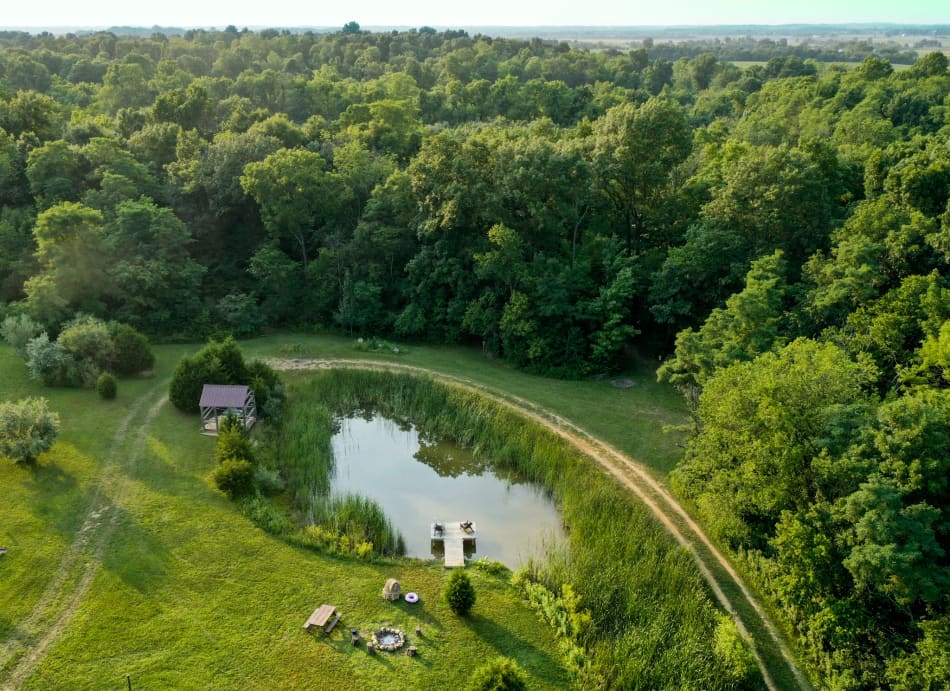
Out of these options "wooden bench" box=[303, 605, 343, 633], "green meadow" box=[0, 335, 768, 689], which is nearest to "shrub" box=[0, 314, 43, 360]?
"green meadow" box=[0, 335, 768, 689]

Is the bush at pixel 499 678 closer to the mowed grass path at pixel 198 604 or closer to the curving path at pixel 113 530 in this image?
the mowed grass path at pixel 198 604

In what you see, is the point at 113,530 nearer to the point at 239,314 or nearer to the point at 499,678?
the point at 499,678

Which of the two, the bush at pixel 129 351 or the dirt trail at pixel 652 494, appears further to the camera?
the bush at pixel 129 351

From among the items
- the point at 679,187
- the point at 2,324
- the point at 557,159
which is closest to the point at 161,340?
the point at 2,324

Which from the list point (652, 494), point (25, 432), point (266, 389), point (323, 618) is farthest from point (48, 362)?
point (652, 494)

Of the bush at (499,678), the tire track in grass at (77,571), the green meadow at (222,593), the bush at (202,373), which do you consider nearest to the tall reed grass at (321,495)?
the green meadow at (222,593)

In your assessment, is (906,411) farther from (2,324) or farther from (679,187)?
(2,324)

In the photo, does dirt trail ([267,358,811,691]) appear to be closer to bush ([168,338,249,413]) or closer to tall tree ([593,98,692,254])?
bush ([168,338,249,413])

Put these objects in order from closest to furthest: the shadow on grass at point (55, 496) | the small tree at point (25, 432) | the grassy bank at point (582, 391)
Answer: the shadow on grass at point (55, 496) < the small tree at point (25, 432) < the grassy bank at point (582, 391)
